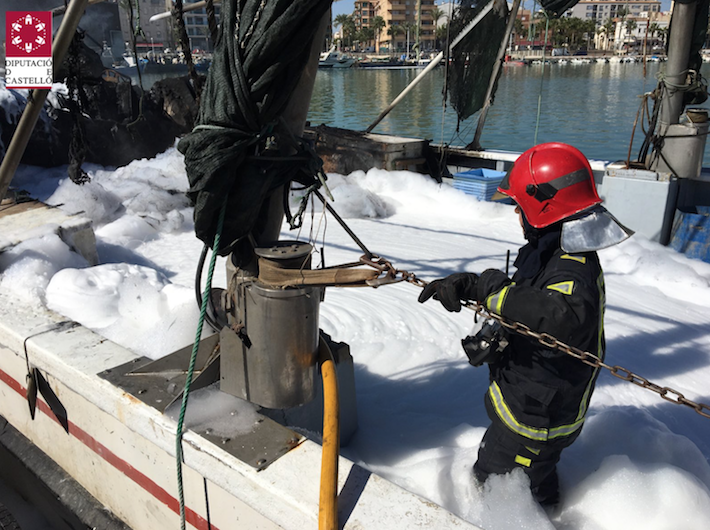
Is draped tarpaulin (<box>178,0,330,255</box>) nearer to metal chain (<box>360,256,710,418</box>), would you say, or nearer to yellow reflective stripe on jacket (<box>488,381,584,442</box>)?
metal chain (<box>360,256,710,418</box>)

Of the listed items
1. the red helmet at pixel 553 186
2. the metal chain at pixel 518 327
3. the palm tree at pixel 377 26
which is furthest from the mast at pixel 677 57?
the palm tree at pixel 377 26

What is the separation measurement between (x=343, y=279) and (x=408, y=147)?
748cm

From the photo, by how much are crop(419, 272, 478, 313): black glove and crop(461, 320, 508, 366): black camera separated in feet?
0.87

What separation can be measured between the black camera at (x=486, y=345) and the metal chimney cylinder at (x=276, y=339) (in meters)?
0.68

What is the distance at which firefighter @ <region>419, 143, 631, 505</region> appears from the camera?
202 centimetres

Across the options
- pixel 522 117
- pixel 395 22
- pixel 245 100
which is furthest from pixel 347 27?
pixel 245 100

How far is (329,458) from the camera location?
1.88m

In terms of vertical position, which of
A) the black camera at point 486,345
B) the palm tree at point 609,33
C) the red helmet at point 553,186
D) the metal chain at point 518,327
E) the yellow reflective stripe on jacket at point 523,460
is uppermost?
the palm tree at point 609,33

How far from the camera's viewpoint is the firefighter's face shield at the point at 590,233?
2078mm

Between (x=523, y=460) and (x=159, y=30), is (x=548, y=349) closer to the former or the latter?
(x=523, y=460)

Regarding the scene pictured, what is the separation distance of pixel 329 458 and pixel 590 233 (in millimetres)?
1308

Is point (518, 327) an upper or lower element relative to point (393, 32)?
lower

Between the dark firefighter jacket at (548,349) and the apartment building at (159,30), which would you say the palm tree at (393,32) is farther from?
the dark firefighter jacket at (548,349)

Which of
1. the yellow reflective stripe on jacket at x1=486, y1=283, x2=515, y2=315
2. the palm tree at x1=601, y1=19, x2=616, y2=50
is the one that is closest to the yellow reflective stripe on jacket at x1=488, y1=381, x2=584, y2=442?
the yellow reflective stripe on jacket at x1=486, y1=283, x2=515, y2=315
